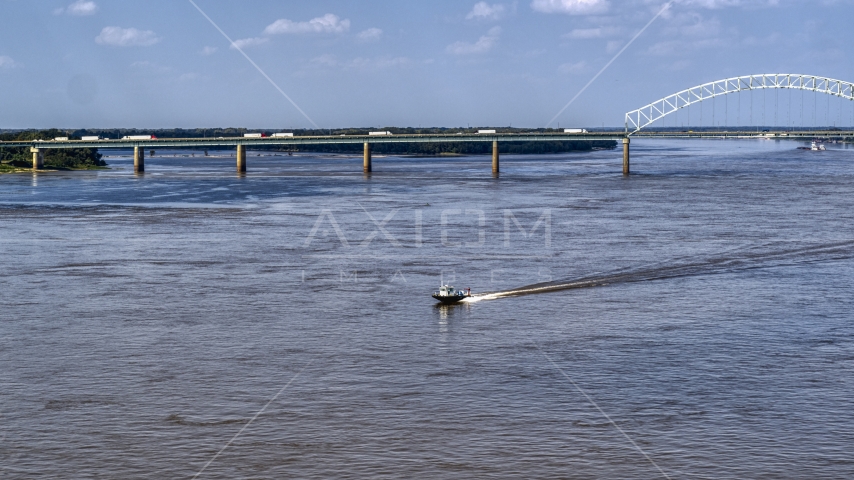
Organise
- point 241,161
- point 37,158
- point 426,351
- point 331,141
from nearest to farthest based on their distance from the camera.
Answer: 1. point 426,351
2. point 331,141
3. point 241,161
4. point 37,158

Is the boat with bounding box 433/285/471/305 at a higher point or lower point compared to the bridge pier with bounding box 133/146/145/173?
lower

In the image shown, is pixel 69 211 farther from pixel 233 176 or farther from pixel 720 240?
pixel 233 176

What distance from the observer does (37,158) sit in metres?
156

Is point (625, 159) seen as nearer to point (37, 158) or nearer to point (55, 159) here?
point (37, 158)

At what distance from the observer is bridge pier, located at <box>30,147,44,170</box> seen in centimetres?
15488

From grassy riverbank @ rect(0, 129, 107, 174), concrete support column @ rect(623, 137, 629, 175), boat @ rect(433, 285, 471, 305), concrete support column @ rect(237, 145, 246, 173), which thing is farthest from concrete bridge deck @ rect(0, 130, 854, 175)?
boat @ rect(433, 285, 471, 305)

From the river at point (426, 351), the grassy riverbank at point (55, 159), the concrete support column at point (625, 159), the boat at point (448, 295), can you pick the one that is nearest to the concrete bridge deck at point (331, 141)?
the concrete support column at point (625, 159)

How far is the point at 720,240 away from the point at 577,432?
38.9 metres

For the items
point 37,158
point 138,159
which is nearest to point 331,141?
point 138,159

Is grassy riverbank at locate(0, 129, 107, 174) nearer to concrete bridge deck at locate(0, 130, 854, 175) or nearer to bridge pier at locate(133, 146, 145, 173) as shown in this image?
concrete bridge deck at locate(0, 130, 854, 175)

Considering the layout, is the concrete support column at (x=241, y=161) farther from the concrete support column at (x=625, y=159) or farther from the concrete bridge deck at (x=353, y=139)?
the concrete support column at (x=625, y=159)

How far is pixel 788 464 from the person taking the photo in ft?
81.8

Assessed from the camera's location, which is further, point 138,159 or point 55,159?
point 55,159

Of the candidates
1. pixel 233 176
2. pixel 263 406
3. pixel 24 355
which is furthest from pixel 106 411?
pixel 233 176
